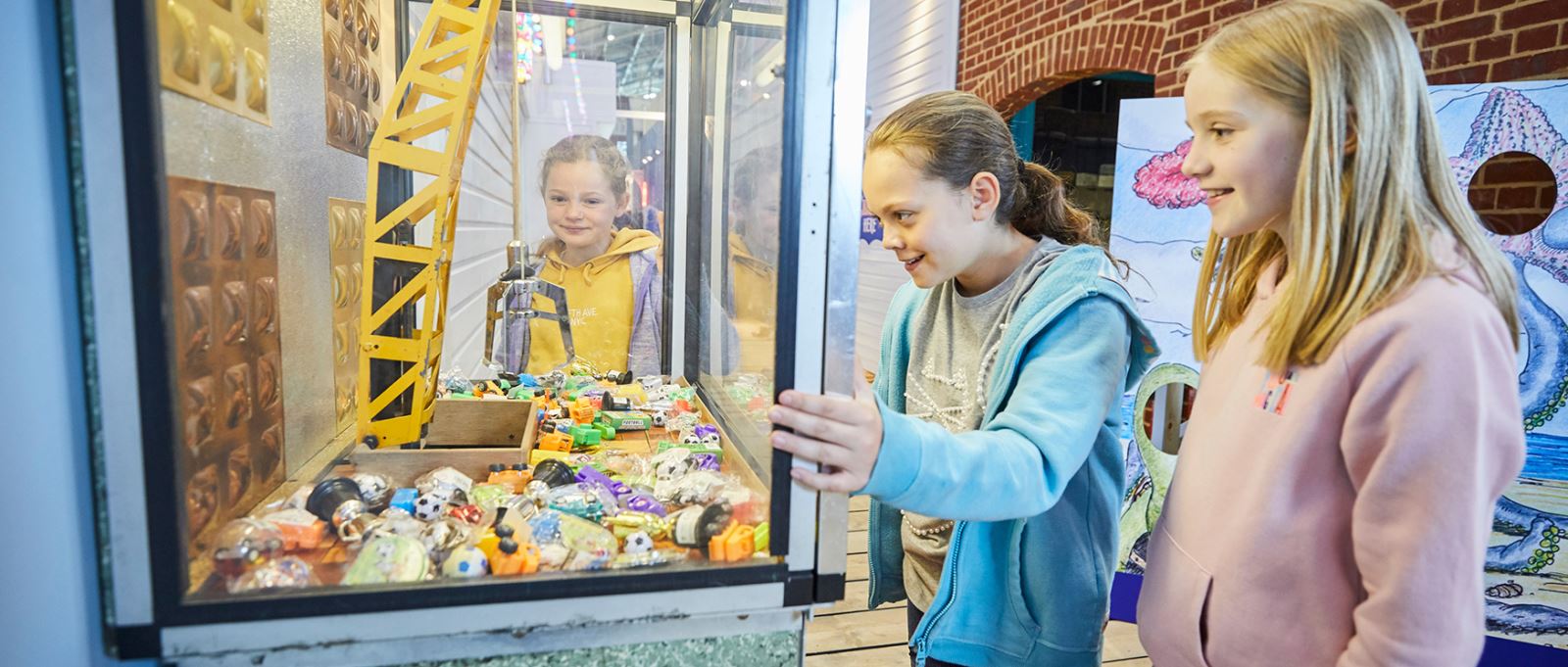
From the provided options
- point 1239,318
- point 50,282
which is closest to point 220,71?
point 50,282

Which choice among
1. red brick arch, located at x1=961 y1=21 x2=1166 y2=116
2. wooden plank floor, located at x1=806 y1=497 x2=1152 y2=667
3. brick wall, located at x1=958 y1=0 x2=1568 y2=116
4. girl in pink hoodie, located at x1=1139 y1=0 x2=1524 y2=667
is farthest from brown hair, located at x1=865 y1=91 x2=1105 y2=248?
red brick arch, located at x1=961 y1=21 x2=1166 y2=116

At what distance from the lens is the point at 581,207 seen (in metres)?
1.78

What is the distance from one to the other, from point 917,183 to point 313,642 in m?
0.97

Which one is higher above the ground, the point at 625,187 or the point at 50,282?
the point at 625,187

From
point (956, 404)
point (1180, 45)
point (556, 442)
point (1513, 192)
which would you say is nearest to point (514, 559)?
point (556, 442)

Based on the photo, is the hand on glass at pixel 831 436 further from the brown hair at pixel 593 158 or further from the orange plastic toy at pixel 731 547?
the brown hair at pixel 593 158

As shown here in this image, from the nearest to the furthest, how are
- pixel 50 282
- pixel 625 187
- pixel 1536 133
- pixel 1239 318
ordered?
1. pixel 50 282
2. pixel 1239 318
3. pixel 625 187
4. pixel 1536 133

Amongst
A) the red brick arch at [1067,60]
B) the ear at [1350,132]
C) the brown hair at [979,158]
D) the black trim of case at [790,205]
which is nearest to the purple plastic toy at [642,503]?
the black trim of case at [790,205]

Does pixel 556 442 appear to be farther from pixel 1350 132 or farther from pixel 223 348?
pixel 1350 132

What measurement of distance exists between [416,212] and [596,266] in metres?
0.50

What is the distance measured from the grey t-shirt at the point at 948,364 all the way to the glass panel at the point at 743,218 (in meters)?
0.34

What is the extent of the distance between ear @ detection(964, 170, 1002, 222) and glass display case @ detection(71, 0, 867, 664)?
1.14 feet

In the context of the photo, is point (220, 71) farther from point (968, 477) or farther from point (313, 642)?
point (968, 477)

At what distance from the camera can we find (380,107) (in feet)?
5.58
